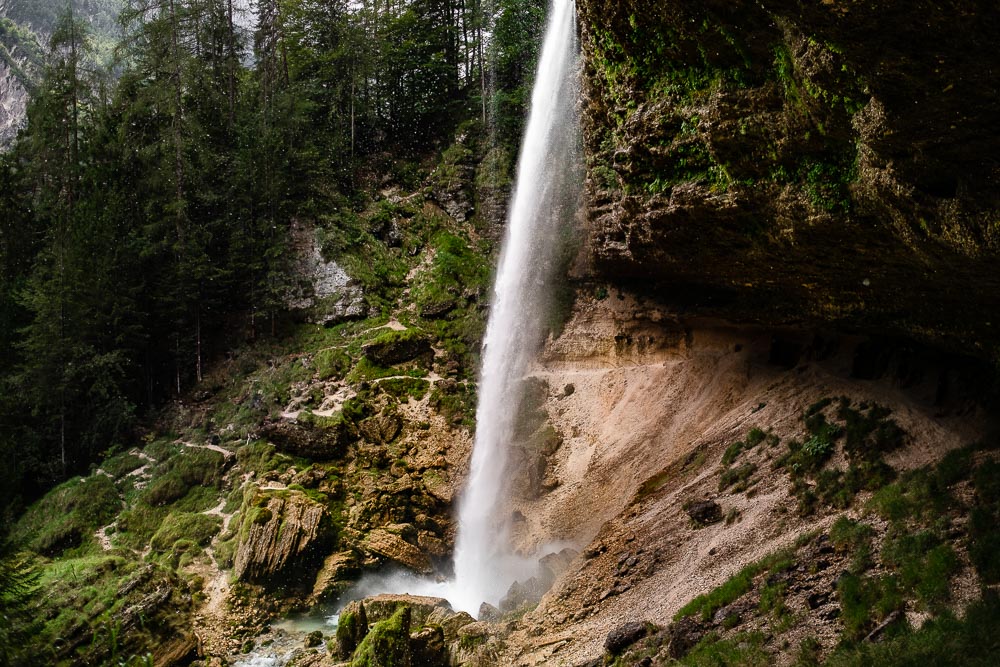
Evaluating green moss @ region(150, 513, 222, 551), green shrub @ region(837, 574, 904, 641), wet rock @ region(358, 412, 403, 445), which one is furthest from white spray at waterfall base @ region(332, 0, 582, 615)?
green shrub @ region(837, 574, 904, 641)

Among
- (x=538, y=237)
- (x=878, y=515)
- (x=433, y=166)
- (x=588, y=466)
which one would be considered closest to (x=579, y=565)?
(x=588, y=466)

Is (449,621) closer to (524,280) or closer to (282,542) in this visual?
(282,542)

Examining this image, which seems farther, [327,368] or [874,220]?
[327,368]

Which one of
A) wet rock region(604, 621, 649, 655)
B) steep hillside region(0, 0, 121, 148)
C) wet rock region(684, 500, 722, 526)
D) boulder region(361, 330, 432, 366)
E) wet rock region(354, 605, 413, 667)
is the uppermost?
steep hillside region(0, 0, 121, 148)

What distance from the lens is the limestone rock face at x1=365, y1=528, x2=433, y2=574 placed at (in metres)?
17.8

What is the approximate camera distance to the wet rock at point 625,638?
394 inches

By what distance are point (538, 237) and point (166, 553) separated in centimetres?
1442

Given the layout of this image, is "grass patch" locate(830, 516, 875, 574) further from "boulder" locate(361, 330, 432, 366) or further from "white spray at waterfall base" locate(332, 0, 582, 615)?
"boulder" locate(361, 330, 432, 366)

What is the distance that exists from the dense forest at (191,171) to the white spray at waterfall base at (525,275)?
235 inches

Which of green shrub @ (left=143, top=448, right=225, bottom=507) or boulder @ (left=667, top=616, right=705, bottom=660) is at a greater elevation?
boulder @ (left=667, top=616, right=705, bottom=660)

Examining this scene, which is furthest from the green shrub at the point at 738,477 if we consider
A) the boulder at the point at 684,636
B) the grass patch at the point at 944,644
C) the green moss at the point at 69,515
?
the green moss at the point at 69,515

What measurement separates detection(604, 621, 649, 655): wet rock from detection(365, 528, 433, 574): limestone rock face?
876 centimetres

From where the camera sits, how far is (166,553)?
18656mm

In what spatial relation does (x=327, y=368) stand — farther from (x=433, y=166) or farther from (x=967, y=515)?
(x=967, y=515)
